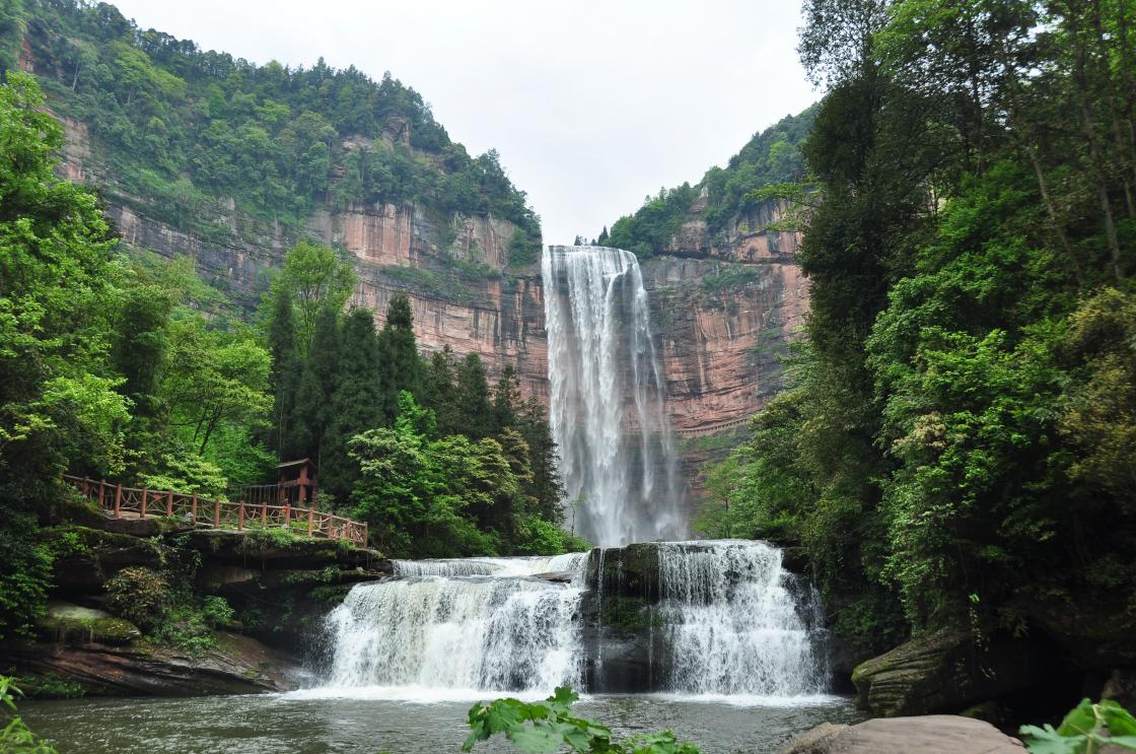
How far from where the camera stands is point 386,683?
1762 centimetres

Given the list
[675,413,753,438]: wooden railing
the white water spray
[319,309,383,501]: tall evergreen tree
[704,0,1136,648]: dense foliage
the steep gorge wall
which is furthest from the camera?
[675,413,753,438]: wooden railing

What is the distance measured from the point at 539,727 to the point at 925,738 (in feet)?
5.37

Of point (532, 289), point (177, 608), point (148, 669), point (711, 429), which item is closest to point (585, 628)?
point (148, 669)

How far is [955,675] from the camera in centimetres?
1124

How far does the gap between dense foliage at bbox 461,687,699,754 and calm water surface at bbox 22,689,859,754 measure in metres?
8.26

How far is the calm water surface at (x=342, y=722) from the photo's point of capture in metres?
10.1

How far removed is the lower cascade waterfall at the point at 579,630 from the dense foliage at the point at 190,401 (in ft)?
13.9

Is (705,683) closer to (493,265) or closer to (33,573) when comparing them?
(33,573)

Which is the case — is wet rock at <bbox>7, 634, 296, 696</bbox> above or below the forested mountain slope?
below

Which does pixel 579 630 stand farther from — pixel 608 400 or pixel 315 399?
pixel 608 400

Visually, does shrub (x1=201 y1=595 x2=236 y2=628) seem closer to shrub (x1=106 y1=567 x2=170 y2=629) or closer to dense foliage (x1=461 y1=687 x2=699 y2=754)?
shrub (x1=106 y1=567 x2=170 y2=629)

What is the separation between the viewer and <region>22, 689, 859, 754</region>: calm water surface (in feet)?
33.2

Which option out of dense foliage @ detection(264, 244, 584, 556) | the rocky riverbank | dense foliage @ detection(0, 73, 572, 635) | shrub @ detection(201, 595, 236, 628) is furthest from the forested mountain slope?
shrub @ detection(201, 595, 236, 628)

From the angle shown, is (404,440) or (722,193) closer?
(404,440)
